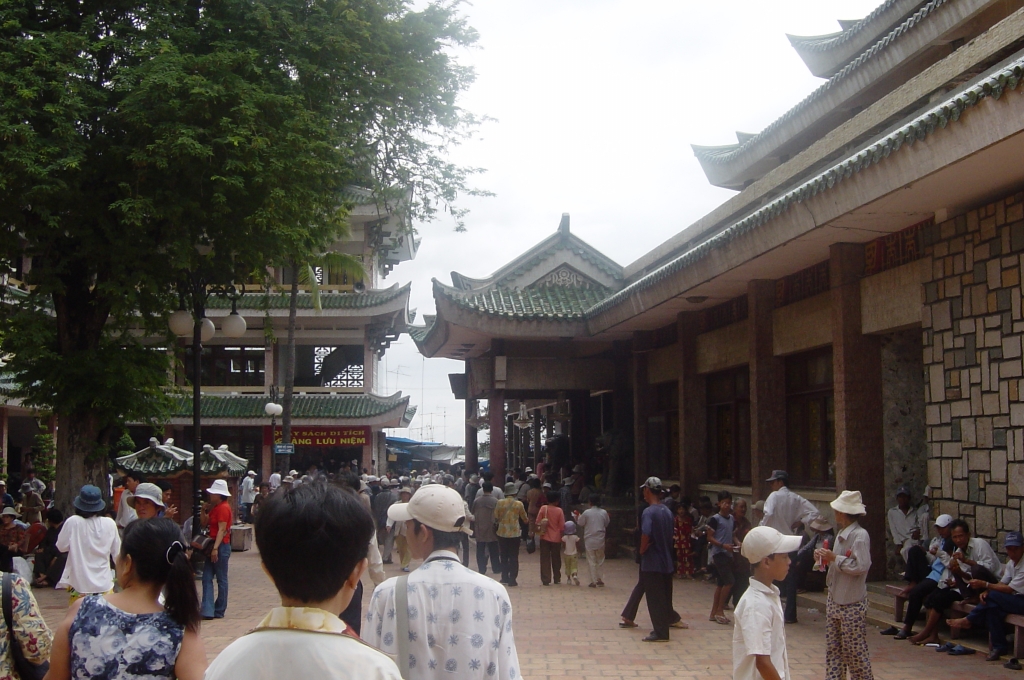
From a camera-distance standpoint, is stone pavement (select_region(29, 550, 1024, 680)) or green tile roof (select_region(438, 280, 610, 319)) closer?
stone pavement (select_region(29, 550, 1024, 680))

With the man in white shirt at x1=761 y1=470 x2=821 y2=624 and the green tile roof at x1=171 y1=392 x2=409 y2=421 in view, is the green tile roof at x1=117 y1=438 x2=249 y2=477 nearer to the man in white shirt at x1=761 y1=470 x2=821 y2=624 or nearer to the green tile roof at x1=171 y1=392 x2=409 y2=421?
the man in white shirt at x1=761 y1=470 x2=821 y2=624

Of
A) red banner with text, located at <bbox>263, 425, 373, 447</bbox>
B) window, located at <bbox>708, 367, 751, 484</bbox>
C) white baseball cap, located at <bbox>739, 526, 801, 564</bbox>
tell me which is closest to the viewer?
white baseball cap, located at <bbox>739, 526, 801, 564</bbox>

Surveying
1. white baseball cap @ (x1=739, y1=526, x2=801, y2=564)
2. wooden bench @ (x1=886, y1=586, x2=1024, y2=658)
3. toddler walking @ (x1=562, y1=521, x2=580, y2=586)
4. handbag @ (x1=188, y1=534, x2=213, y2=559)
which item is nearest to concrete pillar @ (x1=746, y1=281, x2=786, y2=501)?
toddler walking @ (x1=562, y1=521, x2=580, y2=586)

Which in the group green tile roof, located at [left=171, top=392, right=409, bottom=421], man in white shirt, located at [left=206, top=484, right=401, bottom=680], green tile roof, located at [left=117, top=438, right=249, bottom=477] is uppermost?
green tile roof, located at [left=171, top=392, right=409, bottom=421]

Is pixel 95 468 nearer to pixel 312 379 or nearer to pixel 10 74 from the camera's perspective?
pixel 10 74

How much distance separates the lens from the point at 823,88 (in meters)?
16.5

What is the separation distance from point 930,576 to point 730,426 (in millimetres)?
7814

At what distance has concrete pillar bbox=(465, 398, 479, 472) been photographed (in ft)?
85.1

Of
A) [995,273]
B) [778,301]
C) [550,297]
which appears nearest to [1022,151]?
[995,273]

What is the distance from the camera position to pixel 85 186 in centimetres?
1287

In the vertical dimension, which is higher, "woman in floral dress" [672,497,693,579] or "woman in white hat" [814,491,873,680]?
"woman in white hat" [814,491,873,680]

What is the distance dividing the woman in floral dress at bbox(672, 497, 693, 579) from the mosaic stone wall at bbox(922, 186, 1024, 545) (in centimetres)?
530

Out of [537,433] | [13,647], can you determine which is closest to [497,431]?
[537,433]

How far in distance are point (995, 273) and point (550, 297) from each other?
1236cm
